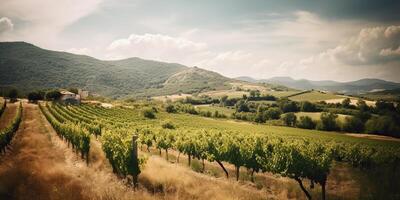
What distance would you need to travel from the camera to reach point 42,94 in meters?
131

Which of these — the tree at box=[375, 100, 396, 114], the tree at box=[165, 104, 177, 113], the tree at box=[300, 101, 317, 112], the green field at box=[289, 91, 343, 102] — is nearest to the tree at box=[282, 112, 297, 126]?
the tree at box=[300, 101, 317, 112]

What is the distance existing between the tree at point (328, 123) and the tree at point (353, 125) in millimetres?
3073

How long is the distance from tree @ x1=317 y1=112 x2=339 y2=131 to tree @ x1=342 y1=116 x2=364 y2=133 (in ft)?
10.1

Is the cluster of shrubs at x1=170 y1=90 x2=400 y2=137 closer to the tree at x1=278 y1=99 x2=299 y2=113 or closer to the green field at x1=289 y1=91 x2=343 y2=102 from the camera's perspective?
the tree at x1=278 y1=99 x2=299 y2=113

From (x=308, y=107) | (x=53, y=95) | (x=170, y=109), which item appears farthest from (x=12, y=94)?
(x=308, y=107)

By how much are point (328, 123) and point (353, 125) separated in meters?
7.89

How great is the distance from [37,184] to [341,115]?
11018cm

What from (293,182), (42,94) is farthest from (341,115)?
(42,94)

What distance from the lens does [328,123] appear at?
97500mm

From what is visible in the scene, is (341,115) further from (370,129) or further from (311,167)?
(311,167)

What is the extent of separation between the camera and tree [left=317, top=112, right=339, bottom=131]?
95.8 m

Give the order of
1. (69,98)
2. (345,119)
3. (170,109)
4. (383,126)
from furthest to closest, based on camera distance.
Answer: (170,109) → (69,98) → (345,119) → (383,126)

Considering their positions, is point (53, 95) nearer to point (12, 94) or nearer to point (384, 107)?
point (12, 94)

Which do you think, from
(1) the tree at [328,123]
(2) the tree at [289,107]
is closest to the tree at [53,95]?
(2) the tree at [289,107]
